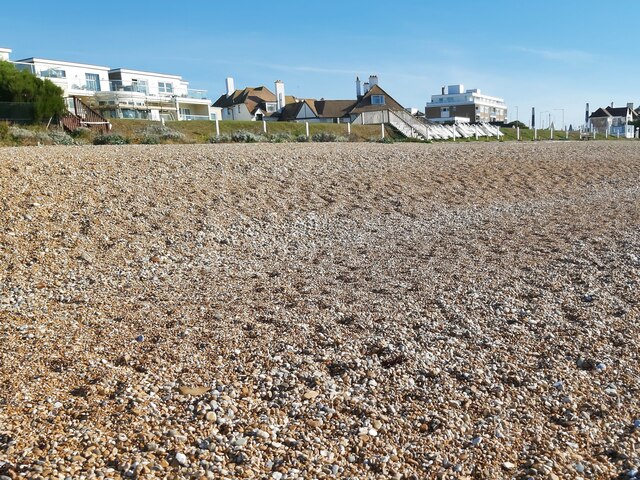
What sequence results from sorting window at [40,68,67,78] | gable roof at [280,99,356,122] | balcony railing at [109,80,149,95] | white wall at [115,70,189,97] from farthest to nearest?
1. gable roof at [280,99,356,122]
2. white wall at [115,70,189,97]
3. balcony railing at [109,80,149,95]
4. window at [40,68,67,78]

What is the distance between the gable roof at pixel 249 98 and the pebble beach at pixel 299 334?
44907mm

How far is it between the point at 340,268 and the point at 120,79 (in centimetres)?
4763

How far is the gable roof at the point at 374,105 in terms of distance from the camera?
1853 inches

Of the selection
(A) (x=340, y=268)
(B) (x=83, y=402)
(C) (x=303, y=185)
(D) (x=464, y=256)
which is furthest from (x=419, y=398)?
(C) (x=303, y=185)

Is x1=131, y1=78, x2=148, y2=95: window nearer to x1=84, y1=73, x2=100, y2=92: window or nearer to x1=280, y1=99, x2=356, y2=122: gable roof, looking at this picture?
x1=84, y1=73, x2=100, y2=92: window

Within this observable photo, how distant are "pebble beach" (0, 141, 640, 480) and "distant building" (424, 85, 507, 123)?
66.1 meters

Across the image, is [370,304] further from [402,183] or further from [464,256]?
[402,183]

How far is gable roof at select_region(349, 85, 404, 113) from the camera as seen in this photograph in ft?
154

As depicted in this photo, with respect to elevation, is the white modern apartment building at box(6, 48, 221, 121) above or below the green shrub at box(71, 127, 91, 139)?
above

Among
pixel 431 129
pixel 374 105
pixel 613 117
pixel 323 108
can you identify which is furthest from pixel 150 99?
pixel 613 117

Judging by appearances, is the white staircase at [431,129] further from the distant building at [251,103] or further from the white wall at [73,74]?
the white wall at [73,74]

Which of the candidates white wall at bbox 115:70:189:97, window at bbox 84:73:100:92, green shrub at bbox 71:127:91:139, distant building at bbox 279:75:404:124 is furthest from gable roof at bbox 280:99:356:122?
green shrub at bbox 71:127:91:139

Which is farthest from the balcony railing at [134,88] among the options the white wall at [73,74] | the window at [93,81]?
the white wall at [73,74]

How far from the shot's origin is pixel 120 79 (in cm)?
4803
